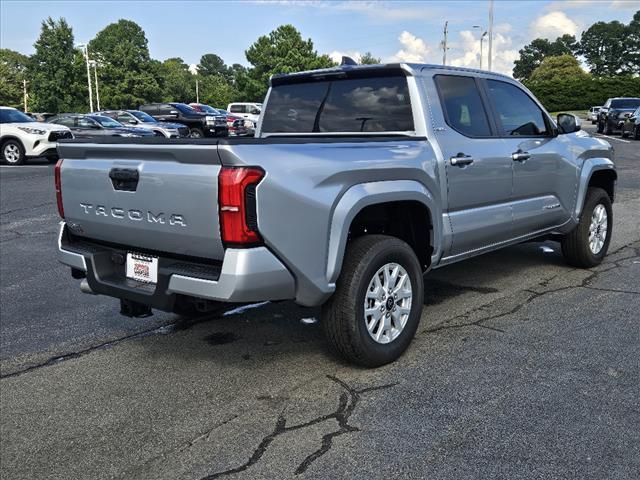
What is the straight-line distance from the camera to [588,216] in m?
6.12

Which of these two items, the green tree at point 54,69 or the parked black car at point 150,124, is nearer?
the parked black car at point 150,124

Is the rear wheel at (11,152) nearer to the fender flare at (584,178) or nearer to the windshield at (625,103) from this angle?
the fender flare at (584,178)

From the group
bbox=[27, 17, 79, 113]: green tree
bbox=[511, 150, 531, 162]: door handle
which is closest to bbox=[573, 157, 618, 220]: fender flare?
bbox=[511, 150, 531, 162]: door handle

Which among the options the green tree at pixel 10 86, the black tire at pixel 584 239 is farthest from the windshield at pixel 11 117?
the green tree at pixel 10 86

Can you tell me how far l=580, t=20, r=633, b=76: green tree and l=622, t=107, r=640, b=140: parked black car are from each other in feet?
323

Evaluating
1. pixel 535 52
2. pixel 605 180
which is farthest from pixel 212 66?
pixel 605 180

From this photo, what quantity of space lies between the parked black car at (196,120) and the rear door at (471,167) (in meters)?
23.9

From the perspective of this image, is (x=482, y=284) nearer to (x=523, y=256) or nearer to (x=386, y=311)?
(x=523, y=256)

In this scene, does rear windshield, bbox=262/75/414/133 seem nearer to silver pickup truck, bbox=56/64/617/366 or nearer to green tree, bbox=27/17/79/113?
silver pickup truck, bbox=56/64/617/366

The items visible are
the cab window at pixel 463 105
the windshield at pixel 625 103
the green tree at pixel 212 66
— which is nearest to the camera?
the cab window at pixel 463 105

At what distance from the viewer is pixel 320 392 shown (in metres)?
3.64

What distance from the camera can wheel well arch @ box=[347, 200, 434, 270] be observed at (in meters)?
4.18

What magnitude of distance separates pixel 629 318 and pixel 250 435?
306cm

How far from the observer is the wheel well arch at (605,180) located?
6.39m
